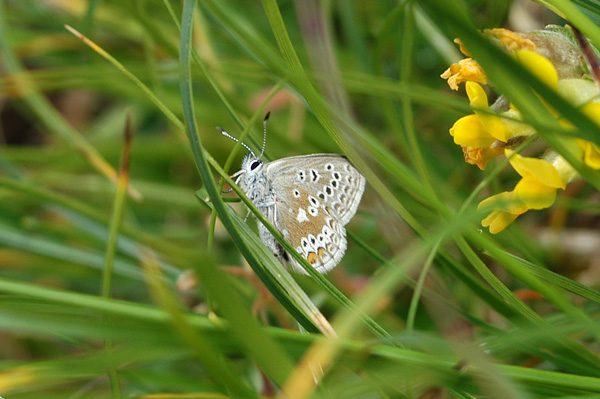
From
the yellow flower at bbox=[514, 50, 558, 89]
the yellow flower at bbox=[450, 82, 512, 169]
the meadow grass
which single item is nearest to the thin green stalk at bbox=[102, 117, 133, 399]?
the meadow grass

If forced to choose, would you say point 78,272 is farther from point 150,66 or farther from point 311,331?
point 311,331

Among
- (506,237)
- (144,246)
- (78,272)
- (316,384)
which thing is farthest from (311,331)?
(78,272)

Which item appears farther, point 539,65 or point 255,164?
point 255,164

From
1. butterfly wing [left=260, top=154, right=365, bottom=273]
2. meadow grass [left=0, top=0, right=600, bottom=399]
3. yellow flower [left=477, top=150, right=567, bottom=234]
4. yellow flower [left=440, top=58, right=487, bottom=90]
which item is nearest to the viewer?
meadow grass [left=0, top=0, right=600, bottom=399]

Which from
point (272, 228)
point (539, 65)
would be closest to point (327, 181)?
point (272, 228)

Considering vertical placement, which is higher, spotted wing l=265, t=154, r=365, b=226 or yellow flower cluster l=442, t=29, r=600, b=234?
yellow flower cluster l=442, t=29, r=600, b=234

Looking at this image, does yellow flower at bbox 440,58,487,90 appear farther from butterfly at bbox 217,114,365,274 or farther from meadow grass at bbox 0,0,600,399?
butterfly at bbox 217,114,365,274

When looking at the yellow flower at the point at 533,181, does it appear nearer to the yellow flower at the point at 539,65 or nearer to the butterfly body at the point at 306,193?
the yellow flower at the point at 539,65

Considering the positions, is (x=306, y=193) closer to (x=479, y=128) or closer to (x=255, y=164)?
(x=255, y=164)
